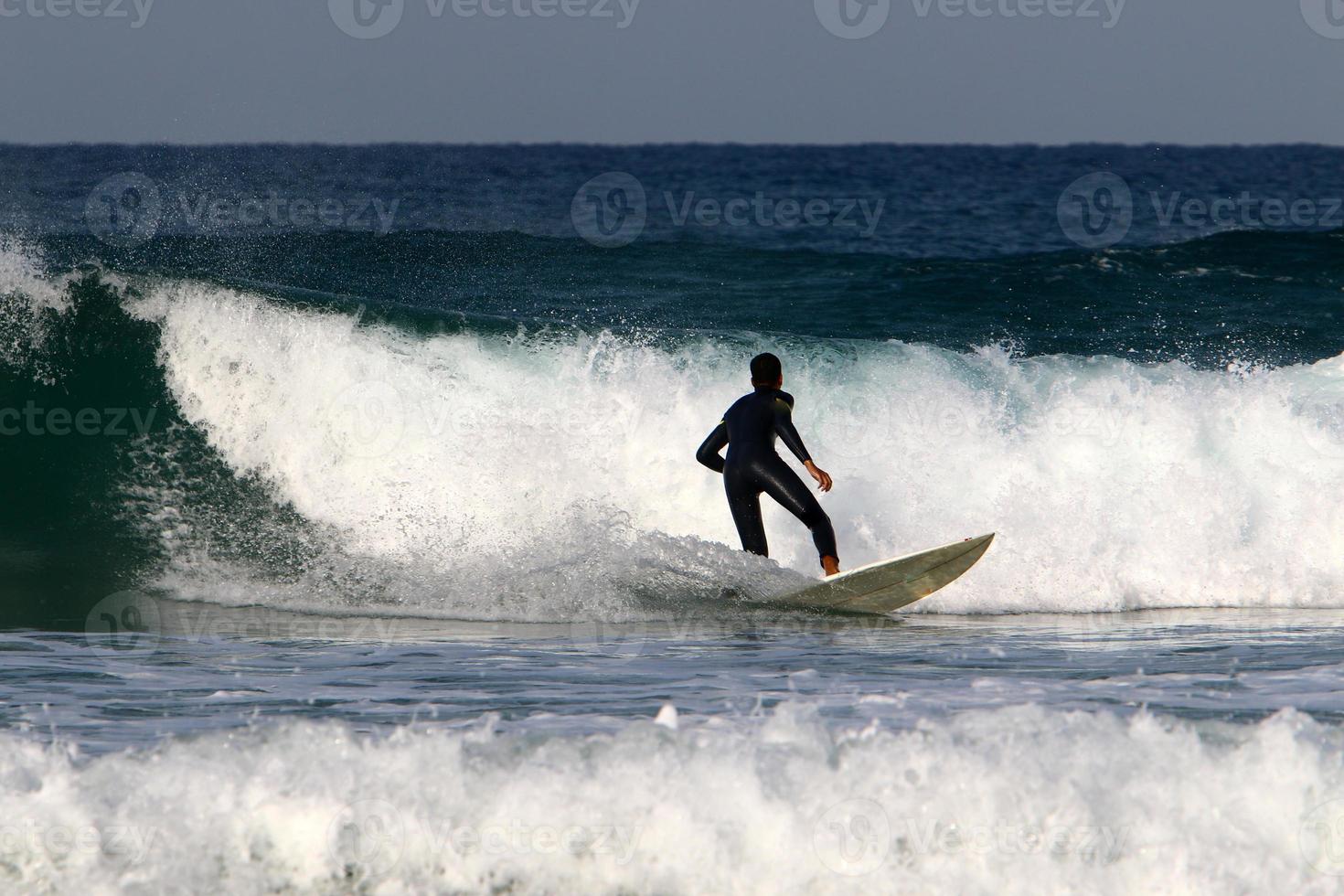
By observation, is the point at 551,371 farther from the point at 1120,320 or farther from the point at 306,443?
the point at 1120,320

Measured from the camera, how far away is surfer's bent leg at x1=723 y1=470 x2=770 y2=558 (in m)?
8.44

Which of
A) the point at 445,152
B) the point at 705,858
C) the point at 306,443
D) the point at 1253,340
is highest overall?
the point at 445,152

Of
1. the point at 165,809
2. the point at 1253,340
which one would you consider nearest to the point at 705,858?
the point at 165,809

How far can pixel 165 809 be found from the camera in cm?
436

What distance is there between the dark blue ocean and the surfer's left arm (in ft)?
2.37

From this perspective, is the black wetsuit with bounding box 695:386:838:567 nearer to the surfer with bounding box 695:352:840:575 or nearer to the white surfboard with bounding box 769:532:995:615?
the surfer with bounding box 695:352:840:575

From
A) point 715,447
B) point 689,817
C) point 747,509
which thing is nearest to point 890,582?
point 747,509

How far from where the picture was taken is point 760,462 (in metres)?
8.38

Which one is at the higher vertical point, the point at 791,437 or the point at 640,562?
the point at 791,437

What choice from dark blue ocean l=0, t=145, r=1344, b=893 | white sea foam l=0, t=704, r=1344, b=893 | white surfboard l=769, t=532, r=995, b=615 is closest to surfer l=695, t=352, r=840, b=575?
white surfboard l=769, t=532, r=995, b=615

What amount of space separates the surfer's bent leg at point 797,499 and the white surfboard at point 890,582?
235 mm

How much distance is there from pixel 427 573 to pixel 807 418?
3974 mm

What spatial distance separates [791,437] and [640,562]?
53.3 inches

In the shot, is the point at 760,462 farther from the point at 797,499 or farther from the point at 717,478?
the point at 717,478
